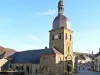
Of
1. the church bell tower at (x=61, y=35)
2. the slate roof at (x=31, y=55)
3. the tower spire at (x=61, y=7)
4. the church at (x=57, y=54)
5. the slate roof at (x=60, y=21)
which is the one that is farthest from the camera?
the tower spire at (x=61, y=7)

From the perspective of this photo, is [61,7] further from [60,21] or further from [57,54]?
[57,54]

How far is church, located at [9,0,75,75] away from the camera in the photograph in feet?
179

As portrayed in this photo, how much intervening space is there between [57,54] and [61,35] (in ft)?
17.7

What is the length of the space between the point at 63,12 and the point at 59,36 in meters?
6.87

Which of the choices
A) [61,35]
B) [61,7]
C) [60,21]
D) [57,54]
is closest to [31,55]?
[57,54]

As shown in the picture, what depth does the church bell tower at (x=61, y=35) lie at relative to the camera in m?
56.4

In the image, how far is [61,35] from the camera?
56750 millimetres

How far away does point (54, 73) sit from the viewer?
54094 millimetres

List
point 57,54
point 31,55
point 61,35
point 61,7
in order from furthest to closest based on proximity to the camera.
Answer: point 31,55
point 61,7
point 61,35
point 57,54

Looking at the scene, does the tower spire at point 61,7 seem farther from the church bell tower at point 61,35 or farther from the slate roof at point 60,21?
the slate roof at point 60,21

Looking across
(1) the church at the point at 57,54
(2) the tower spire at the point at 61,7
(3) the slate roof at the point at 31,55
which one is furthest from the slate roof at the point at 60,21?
(3) the slate roof at the point at 31,55

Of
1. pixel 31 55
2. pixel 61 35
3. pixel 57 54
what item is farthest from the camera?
pixel 31 55

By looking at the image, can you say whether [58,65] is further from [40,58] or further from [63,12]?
[63,12]

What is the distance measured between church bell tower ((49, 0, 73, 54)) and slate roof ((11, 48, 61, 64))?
2.20 metres
